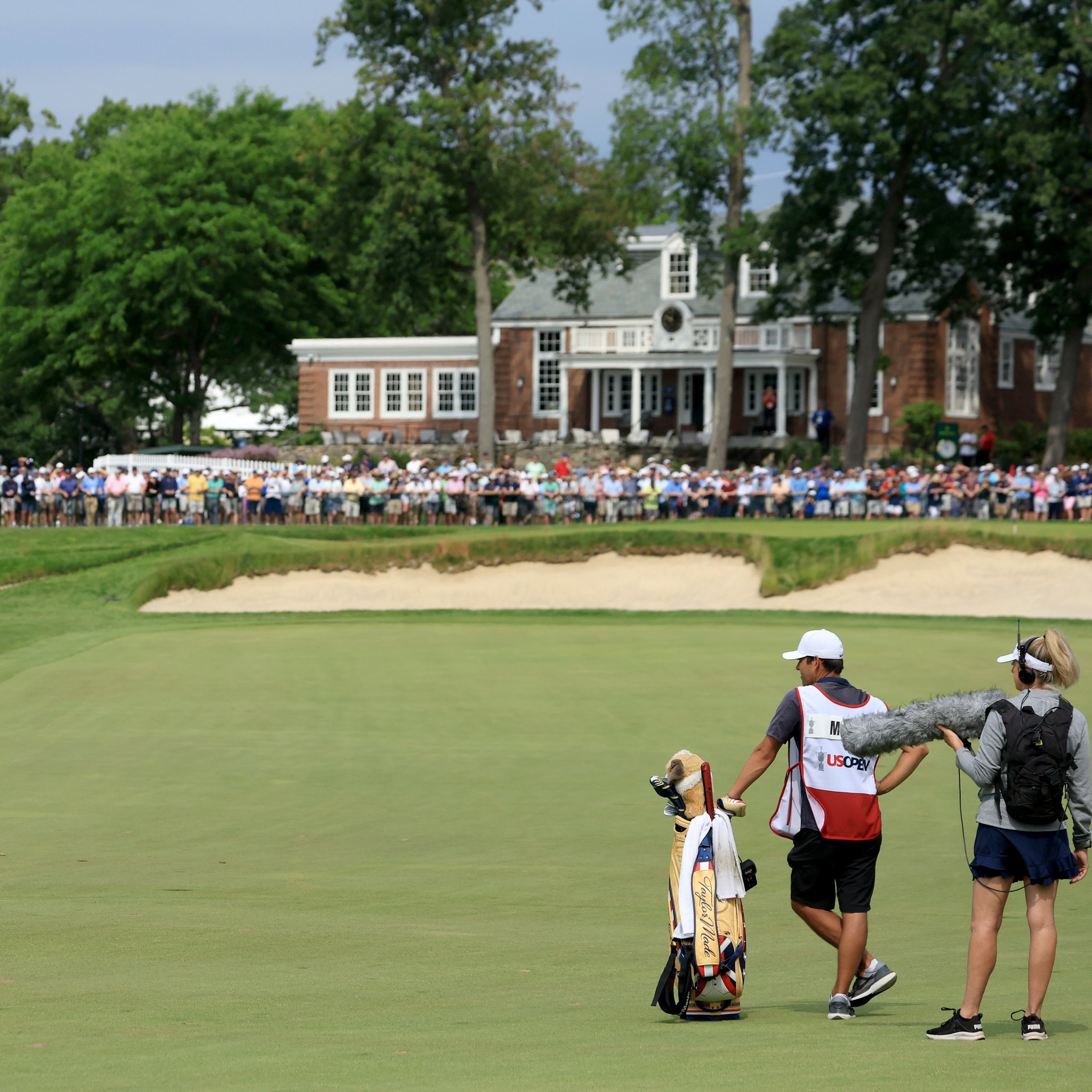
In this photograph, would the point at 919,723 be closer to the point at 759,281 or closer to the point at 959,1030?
the point at 959,1030

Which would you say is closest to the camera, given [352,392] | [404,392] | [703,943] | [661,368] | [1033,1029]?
[1033,1029]

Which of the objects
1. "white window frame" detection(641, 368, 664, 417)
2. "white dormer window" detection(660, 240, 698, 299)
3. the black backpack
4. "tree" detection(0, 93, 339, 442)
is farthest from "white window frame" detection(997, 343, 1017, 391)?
the black backpack

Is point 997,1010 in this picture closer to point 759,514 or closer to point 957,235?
point 759,514

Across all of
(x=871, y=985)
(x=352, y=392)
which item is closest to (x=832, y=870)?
(x=871, y=985)

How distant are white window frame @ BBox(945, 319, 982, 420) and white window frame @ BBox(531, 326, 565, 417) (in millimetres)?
15305

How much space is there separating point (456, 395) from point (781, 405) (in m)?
14.4

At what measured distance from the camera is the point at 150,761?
567 inches

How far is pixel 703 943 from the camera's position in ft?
24.5

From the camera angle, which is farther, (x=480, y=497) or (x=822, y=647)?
(x=480, y=497)

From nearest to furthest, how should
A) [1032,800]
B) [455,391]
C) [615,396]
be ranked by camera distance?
[1032,800], [615,396], [455,391]

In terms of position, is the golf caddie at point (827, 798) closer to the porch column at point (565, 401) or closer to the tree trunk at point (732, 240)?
the tree trunk at point (732, 240)

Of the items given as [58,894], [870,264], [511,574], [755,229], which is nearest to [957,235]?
[870,264]

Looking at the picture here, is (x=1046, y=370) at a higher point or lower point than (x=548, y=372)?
higher

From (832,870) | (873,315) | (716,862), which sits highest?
(873,315)
